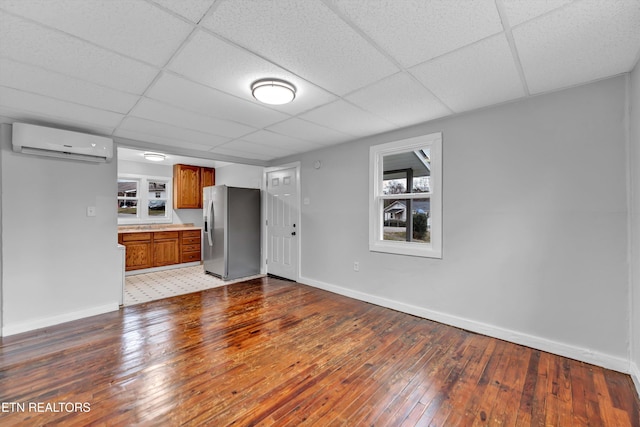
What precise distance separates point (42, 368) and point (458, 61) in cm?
395

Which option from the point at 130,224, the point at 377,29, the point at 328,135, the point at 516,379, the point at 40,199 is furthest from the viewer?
the point at 130,224

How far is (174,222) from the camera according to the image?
6.66 metres

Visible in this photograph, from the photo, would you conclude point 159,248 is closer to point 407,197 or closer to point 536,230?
point 407,197

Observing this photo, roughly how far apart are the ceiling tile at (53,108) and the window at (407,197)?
3078 millimetres

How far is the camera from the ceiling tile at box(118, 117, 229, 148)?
3037 millimetres

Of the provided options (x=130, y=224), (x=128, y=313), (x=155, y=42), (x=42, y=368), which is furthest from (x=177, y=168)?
(x=155, y=42)

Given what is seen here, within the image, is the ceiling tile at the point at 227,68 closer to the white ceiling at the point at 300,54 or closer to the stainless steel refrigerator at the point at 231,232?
the white ceiling at the point at 300,54

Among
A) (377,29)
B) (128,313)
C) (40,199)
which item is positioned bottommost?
(128,313)

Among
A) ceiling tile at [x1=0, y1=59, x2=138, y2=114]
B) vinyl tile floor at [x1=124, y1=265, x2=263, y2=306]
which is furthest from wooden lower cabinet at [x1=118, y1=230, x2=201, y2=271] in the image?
ceiling tile at [x1=0, y1=59, x2=138, y2=114]

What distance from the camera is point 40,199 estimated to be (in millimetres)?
3018

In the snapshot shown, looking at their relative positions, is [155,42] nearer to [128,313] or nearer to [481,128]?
[481,128]

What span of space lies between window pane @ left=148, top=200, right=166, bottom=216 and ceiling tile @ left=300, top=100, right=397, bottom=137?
5175mm

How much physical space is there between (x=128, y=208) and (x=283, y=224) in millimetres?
3807

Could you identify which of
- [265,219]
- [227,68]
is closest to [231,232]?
[265,219]
